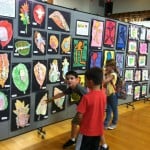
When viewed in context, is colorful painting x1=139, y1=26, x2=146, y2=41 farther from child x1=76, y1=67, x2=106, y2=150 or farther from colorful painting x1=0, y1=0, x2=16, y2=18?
child x1=76, y1=67, x2=106, y2=150

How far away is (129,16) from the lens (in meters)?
8.90

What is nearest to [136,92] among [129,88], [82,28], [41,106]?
[129,88]

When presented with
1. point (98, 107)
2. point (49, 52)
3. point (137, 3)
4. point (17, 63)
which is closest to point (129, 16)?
point (137, 3)

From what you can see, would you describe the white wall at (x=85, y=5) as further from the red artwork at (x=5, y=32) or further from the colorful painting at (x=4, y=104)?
the colorful painting at (x=4, y=104)

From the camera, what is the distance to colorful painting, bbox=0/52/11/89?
2.91m

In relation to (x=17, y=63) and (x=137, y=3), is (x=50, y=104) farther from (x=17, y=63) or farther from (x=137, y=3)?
(x=137, y=3)

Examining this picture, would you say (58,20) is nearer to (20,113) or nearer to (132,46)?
(20,113)

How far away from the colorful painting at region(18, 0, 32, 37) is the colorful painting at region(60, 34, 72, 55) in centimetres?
63

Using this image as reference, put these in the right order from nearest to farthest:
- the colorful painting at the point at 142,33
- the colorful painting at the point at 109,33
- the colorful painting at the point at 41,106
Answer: the colorful painting at the point at 41,106 < the colorful painting at the point at 109,33 < the colorful painting at the point at 142,33

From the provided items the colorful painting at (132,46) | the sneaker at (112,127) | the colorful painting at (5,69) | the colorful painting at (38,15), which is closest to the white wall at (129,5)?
the colorful painting at (132,46)

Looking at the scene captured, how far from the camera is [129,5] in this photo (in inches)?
360

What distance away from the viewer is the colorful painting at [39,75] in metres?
3.32

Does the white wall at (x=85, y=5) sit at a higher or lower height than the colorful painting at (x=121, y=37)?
higher

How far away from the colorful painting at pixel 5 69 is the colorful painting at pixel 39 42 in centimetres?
44
